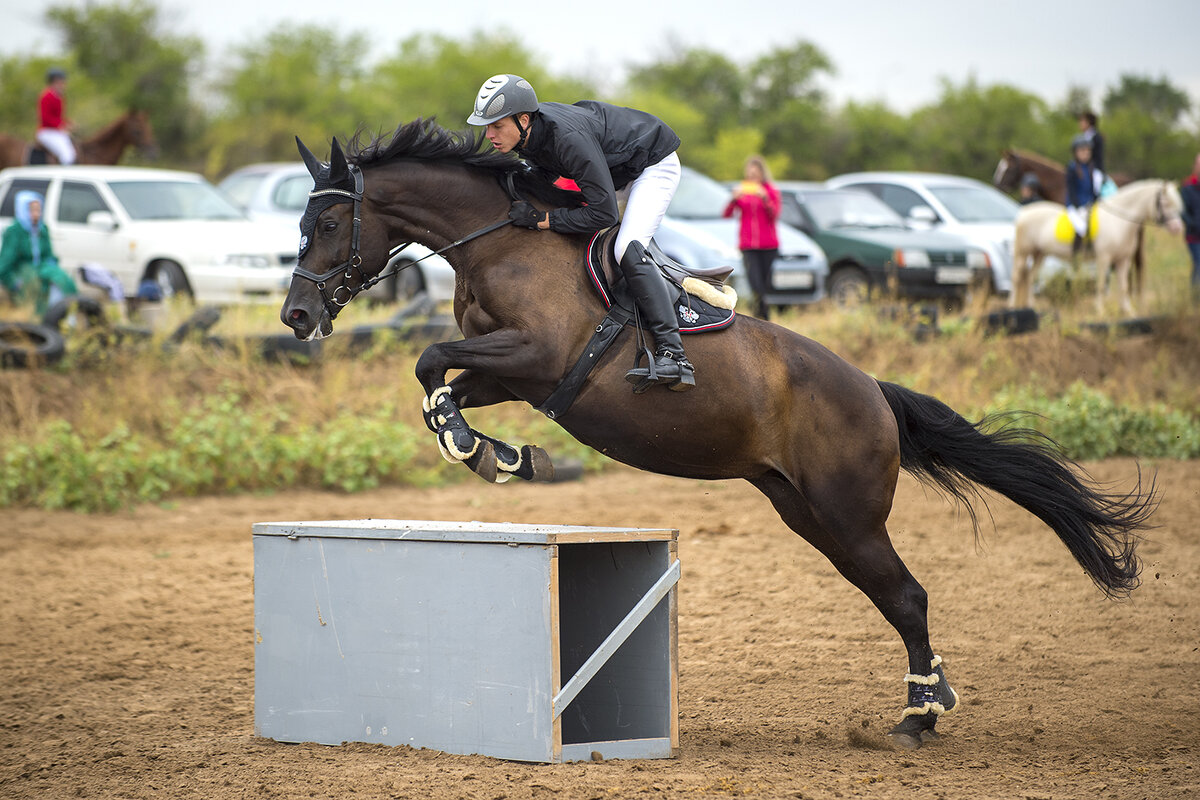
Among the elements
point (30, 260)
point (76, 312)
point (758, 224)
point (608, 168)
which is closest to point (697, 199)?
point (758, 224)

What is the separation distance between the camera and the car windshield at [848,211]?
15.1m

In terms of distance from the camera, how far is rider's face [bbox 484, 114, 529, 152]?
4668 mm

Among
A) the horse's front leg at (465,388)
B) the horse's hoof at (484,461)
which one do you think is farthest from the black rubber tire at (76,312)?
the horse's hoof at (484,461)

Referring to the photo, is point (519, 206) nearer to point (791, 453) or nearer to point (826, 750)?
point (791, 453)

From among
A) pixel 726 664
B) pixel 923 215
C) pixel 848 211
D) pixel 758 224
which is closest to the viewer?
pixel 726 664

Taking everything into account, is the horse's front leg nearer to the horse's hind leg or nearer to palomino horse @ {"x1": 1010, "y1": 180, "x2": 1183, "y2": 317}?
the horse's hind leg

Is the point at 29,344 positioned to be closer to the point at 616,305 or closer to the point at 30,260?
the point at 30,260

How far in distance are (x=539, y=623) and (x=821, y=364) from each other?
178 cm

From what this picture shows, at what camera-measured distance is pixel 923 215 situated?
50.5 ft

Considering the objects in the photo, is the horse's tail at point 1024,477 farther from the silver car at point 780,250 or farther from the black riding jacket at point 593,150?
the silver car at point 780,250

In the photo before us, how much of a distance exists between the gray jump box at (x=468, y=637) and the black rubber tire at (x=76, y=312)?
7073mm

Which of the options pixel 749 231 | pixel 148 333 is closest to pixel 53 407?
pixel 148 333

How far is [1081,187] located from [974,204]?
2.32 metres

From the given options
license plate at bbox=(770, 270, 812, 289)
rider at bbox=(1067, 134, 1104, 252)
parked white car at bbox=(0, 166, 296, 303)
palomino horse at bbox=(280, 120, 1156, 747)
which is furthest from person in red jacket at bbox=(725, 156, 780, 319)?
palomino horse at bbox=(280, 120, 1156, 747)
